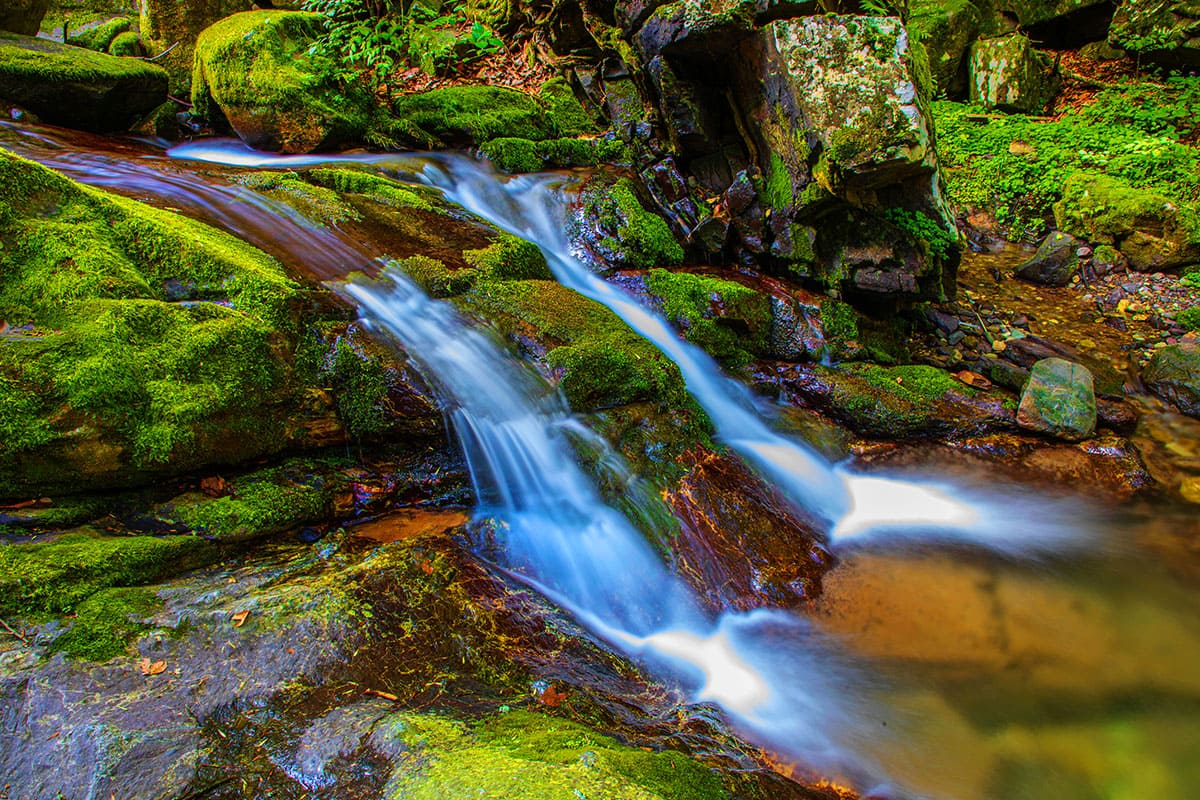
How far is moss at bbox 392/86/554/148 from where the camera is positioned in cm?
818

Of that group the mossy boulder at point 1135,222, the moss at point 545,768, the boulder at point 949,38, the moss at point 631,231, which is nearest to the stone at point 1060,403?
the moss at point 631,231

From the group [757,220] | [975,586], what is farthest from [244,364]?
[757,220]

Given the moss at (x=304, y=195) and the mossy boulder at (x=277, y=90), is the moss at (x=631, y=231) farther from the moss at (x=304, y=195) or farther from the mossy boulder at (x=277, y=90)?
the mossy boulder at (x=277, y=90)

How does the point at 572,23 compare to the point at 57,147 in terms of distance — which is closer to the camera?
the point at 57,147

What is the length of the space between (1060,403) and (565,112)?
7.26 meters

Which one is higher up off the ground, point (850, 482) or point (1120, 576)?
point (850, 482)

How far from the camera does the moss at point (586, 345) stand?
14.4 ft

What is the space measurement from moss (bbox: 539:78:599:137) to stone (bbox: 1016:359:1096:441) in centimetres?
647

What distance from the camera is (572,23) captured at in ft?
30.9

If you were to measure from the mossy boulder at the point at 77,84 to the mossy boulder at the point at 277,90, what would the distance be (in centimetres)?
96

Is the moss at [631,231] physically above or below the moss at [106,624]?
above

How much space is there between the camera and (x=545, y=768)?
184cm

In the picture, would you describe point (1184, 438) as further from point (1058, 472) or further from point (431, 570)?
point (431, 570)

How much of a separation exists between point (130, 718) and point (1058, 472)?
20.1 feet
